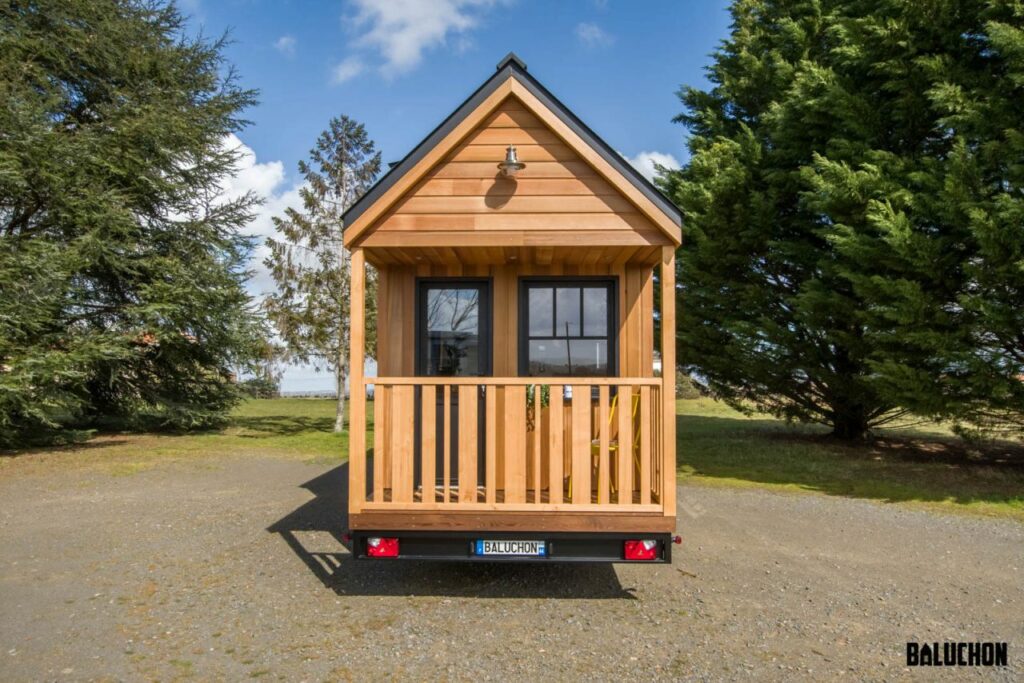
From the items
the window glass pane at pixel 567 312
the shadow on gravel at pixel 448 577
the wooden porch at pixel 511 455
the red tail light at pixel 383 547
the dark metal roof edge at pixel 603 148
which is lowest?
the shadow on gravel at pixel 448 577

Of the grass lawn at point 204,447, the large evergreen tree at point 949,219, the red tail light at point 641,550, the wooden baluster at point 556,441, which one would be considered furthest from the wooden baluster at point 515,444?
the grass lawn at point 204,447

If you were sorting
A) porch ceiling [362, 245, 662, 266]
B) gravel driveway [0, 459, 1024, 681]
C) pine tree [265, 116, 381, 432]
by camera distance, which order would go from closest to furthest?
gravel driveway [0, 459, 1024, 681] < porch ceiling [362, 245, 662, 266] < pine tree [265, 116, 381, 432]

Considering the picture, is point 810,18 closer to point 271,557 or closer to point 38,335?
point 271,557

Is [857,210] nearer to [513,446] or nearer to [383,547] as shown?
[513,446]

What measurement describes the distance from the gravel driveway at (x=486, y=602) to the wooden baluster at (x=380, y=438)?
2.87 ft

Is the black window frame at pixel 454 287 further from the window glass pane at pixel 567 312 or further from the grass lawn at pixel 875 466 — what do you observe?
the grass lawn at pixel 875 466

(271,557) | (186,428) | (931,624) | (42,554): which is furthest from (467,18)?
A: (186,428)

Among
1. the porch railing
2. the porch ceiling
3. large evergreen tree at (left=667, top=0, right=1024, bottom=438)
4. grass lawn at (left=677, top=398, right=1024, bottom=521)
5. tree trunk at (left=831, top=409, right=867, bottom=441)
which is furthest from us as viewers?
tree trunk at (left=831, top=409, right=867, bottom=441)

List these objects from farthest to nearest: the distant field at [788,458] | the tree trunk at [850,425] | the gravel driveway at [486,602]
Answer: the tree trunk at [850,425] < the distant field at [788,458] < the gravel driveway at [486,602]

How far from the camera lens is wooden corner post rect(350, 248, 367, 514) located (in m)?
4.84

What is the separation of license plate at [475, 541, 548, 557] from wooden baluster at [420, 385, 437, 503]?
20.4 inches

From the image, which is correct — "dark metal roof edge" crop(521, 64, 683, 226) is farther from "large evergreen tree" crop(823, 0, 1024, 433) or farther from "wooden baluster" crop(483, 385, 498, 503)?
"large evergreen tree" crop(823, 0, 1024, 433)

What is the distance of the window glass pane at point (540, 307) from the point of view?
21.1ft

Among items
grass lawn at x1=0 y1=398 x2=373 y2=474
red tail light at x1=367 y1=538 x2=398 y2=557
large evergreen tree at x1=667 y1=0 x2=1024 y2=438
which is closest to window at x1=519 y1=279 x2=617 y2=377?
red tail light at x1=367 y1=538 x2=398 y2=557
